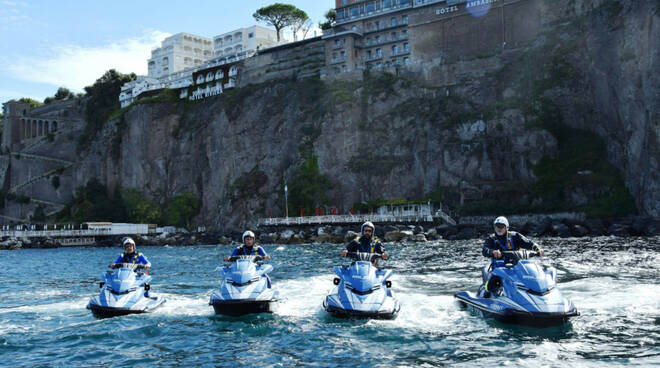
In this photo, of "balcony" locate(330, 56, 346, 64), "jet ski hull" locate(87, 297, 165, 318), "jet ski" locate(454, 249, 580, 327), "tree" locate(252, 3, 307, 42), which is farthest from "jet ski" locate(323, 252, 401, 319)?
"tree" locate(252, 3, 307, 42)

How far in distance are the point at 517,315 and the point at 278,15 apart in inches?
4427

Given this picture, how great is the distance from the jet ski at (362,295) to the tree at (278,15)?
10778cm

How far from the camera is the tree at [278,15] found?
116 meters

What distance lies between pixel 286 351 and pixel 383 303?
314 cm

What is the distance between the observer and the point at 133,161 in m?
107

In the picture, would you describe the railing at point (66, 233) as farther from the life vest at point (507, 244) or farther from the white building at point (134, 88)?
the life vest at point (507, 244)

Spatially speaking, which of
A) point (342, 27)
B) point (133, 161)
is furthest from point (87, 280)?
point (133, 161)

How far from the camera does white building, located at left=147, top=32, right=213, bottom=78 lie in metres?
138

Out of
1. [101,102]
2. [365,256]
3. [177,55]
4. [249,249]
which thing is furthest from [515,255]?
[177,55]

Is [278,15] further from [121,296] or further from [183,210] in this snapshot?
[121,296]

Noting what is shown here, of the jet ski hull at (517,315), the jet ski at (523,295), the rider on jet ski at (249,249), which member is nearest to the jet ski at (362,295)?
the jet ski hull at (517,315)

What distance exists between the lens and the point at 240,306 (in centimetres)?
1556

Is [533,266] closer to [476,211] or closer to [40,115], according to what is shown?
[476,211]

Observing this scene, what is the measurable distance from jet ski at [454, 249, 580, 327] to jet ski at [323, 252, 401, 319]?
247cm
